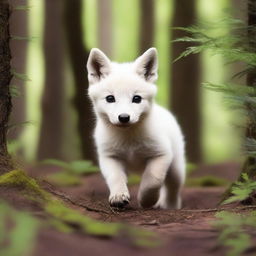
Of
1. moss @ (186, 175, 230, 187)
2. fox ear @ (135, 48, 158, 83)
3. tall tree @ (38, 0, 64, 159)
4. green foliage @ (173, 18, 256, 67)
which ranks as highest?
green foliage @ (173, 18, 256, 67)

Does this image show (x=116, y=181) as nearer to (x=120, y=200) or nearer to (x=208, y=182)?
(x=120, y=200)

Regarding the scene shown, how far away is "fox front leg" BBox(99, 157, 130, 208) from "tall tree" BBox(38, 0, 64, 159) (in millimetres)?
7210

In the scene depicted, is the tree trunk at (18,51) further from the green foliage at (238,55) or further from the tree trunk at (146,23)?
the green foliage at (238,55)

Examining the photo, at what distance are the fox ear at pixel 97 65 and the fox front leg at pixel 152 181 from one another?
130 centimetres

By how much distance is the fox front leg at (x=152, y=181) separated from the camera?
6.68 m

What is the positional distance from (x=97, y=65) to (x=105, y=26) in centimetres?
1142

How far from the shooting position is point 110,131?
7094 mm

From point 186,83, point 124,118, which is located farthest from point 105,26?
point 124,118

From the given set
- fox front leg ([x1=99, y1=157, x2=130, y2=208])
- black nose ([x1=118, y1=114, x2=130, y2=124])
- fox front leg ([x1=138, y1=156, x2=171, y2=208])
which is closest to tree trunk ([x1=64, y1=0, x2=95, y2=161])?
fox front leg ([x1=99, y1=157, x2=130, y2=208])

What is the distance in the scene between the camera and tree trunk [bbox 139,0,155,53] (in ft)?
54.0

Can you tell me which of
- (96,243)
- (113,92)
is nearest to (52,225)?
(96,243)

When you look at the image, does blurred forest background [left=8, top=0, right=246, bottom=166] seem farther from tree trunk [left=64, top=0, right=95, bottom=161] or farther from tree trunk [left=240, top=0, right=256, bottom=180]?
tree trunk [left=240, top=0, right=256, bottom=180]

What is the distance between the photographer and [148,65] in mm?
7043

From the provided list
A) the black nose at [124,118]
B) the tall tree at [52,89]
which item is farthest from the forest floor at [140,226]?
the tall tree at [52,89]
